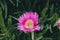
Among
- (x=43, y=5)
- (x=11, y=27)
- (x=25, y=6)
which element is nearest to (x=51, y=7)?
(x=43, y=5)

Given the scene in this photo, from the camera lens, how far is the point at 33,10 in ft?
4.37

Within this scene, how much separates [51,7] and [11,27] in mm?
277

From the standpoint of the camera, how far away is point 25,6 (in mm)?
1327

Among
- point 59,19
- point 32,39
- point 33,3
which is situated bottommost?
point 32,39

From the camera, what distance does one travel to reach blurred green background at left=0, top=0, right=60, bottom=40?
1272 millimetres

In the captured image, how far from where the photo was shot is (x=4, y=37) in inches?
50.0

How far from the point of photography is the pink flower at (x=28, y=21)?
4.02ft

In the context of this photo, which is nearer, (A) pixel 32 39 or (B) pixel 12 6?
(A) pixel 32 39

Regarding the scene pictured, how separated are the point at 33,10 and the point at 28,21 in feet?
0.35

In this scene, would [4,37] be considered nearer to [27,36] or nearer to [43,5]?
[27,36]

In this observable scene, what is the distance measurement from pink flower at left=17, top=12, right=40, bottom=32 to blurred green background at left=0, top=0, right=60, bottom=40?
0.05m

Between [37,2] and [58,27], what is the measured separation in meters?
0.21

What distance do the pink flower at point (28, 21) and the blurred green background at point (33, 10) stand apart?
0.05 meters

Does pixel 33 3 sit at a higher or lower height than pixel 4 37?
higher
